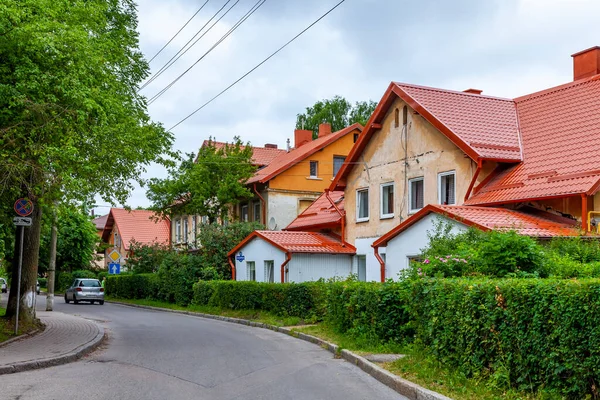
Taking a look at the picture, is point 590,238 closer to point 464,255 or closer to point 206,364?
point 464,255

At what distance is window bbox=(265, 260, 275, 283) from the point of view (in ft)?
107

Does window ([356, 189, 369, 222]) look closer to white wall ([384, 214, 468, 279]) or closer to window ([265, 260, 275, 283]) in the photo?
window ([265, 260, 275, 283])

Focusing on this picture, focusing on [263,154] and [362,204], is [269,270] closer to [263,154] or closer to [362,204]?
[362,204]

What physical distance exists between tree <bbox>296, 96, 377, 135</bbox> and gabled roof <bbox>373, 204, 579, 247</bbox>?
42001 mm

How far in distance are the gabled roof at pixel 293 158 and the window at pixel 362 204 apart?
13126 millimetres

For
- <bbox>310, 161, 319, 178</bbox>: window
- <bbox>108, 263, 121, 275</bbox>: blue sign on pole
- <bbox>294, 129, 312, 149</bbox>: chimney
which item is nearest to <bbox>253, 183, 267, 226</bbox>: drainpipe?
<bbox>310, 161, 319, 178</bbox>: window

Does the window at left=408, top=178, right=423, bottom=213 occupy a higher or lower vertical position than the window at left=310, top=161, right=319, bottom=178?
lower

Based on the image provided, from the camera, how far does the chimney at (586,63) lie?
27000mm

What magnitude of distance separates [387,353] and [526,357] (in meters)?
5.45

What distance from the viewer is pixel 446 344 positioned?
10.9 m

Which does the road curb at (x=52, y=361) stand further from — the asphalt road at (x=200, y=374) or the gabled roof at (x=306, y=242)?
the gabled roof at (x=306, y=242)

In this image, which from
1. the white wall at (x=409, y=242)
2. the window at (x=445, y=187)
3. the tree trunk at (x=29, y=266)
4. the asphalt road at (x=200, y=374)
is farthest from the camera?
the window at (x=445, y=187)

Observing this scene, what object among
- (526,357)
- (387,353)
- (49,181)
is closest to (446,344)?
(526,357)

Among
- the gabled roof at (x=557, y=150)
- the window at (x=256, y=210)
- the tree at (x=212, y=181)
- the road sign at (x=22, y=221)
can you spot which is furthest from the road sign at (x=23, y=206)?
the window at (x=256, y=210)
